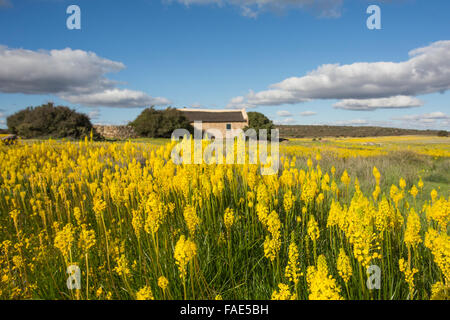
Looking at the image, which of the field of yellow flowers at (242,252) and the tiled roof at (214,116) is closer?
the field of yellow flowers at (242,252)

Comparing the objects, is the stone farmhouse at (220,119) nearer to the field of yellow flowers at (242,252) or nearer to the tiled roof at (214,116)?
the tiled roof at (214,116)

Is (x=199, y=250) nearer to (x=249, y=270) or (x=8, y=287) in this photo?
(x=249, y=270)

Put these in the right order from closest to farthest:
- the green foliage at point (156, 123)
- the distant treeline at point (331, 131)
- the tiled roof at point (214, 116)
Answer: the green foliage at point (156, 123) < the tiled roof at point (214, 116) < the distant treeline at point (331, 131)

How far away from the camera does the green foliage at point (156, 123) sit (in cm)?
4306

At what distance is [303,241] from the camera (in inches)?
136

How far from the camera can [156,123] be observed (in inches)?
1700

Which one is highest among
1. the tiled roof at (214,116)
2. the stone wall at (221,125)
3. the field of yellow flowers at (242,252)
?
the tiled roof at (214,116)

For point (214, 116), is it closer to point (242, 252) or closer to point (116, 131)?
point (116, 131)

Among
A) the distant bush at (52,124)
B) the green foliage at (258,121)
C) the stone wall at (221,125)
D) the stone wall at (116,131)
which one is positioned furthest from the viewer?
Result: the stone wall at (221,125)

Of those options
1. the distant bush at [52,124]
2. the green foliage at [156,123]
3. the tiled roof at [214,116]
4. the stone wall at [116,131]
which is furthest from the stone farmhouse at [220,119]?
the distant bush at [52,124]

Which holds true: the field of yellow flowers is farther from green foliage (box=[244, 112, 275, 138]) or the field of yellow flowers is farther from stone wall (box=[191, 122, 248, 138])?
stone wall (box=[191, 122, 248, 138])

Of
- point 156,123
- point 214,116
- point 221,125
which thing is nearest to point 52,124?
point 156,123

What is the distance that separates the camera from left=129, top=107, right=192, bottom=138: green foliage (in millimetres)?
43062
